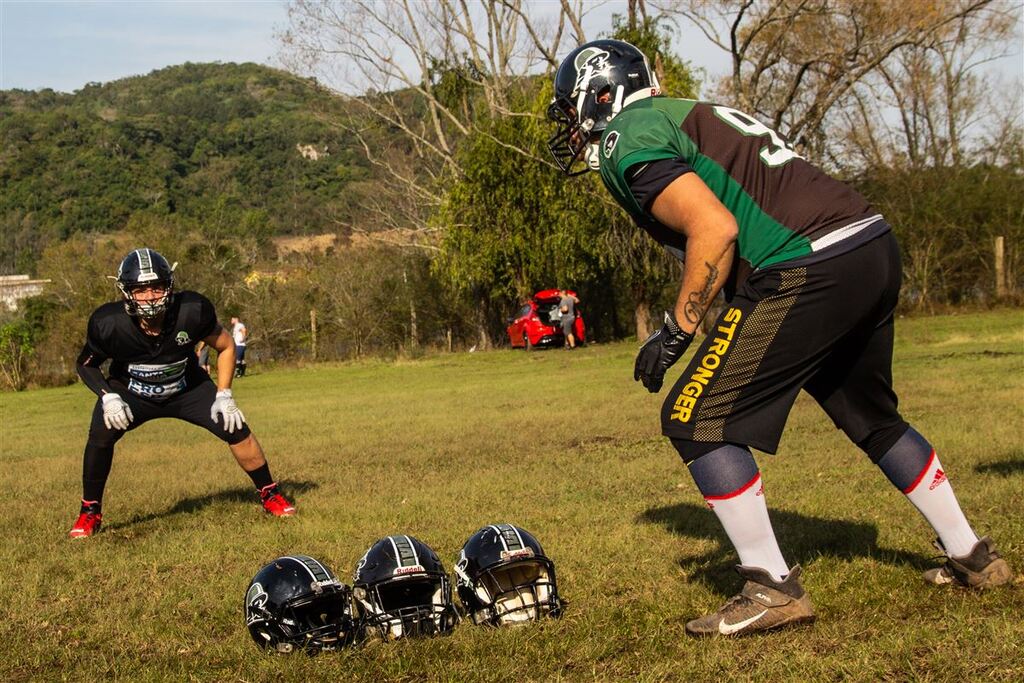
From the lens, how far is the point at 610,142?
4180 mm

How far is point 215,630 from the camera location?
5.01m

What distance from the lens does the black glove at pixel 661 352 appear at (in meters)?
4.16

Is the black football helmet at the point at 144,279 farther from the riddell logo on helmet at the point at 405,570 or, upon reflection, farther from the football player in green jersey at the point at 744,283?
the football player in green jersey at the point at 744,283

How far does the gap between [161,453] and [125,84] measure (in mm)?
183374

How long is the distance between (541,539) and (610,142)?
3.03 m

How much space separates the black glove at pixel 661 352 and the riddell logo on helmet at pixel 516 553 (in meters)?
0.89

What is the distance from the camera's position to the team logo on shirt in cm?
415

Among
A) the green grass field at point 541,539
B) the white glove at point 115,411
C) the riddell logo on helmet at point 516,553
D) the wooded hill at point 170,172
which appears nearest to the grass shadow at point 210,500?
the green grass field at point 541,539

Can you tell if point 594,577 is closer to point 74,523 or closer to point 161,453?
point 74,523

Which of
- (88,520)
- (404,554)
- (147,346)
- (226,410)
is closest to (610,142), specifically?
(404,554)

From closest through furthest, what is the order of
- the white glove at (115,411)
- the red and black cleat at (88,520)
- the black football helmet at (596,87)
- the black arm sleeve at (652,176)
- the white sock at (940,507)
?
the black arm sleeve at (652,176), the black football helmet at (596,87), the white sock at (940,507), the white glove at (115,411), the red and black cleat at (88,520)

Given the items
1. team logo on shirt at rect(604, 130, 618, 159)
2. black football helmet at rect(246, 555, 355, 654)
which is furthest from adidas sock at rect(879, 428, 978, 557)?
black football helmet at rect(246, 555, 355, 654)

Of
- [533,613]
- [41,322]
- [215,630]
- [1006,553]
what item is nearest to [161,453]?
[215,630]

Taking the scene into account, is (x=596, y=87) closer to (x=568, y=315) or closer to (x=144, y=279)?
(x=144, y=279)
